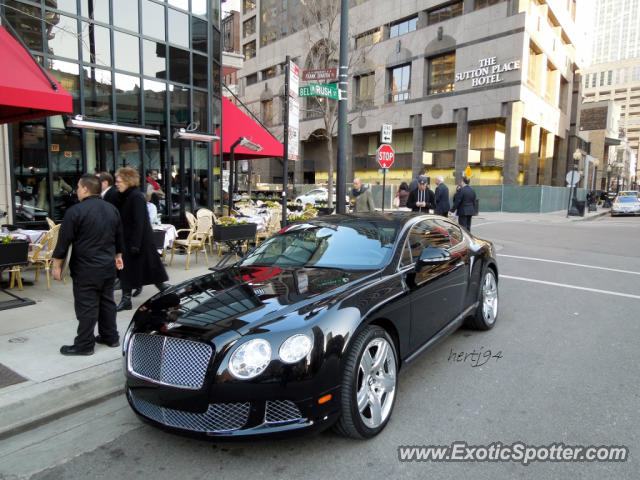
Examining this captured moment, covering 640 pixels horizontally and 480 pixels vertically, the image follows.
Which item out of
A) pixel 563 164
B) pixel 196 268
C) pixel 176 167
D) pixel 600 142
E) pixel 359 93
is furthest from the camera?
pixel 600 142

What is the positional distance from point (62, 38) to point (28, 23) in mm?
680

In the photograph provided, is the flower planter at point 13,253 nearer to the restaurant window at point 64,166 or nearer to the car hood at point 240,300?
the car hood at point 240,300

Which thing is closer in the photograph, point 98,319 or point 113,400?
point 113,400

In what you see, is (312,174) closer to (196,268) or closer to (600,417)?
(196,268)

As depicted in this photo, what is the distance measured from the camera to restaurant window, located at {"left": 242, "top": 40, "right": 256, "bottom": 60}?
59.0 meters

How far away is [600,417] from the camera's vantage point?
11.0 ft

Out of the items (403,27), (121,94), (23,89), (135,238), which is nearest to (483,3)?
(403,27)

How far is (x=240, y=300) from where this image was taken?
3.24 metres

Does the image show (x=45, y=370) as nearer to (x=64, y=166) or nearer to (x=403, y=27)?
(x=64, y=166)

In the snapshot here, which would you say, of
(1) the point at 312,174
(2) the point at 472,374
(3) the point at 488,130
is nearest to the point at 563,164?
(3) the point at 488,130

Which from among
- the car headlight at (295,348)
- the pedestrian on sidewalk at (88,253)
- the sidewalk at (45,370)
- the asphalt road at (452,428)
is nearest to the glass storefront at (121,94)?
the sidewalk at (45,370)

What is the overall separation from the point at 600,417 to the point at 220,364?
2.77 m

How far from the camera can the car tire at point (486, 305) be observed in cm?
521

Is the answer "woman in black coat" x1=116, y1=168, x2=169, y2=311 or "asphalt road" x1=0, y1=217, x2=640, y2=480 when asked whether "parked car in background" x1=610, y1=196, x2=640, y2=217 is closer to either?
"asphalt road" x1=0, y1=217, x2=640, y2=480
